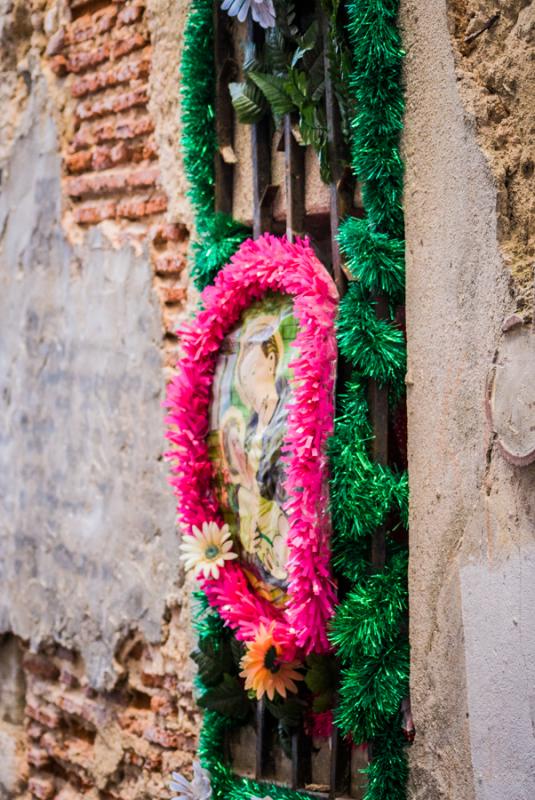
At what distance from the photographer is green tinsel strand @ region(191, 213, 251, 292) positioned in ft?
7.80

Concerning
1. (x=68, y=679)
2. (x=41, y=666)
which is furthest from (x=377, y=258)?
(x=41, y=666)

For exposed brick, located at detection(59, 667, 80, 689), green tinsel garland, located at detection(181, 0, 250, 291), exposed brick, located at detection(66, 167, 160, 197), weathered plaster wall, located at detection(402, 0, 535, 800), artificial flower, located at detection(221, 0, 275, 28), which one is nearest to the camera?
weathered plaster wall, located at detection(402, 0, 535, 800)

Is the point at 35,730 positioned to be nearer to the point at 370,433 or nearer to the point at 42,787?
the point at 42,787

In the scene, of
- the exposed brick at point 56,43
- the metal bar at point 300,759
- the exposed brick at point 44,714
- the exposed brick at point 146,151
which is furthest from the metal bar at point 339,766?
the exposed brick at point 56,43

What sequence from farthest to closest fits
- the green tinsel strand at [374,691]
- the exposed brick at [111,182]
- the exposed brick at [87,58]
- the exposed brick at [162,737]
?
the exposed brick at [87,58] < the exposed brick at [111,182] < the exposed brick at [162,737] < the green tinsel strand at [374,691]

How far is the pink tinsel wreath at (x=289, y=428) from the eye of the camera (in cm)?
204

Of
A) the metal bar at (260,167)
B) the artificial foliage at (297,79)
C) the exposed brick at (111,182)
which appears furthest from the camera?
the exposed brick at (111,182)

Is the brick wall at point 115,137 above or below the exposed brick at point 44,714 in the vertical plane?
above

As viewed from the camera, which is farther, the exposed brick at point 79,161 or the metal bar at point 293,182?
the exposed brick at point 79,161

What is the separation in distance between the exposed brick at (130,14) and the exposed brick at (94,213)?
0.44 m

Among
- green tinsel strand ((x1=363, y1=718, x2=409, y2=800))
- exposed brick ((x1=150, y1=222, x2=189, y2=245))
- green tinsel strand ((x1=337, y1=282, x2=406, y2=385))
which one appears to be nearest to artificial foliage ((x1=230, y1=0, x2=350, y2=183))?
green tinsel strand ((x1=337, y1=282, x2=406, y2=385))

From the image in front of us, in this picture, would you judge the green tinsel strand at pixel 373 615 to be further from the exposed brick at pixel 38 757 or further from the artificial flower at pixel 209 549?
the exposed brick at pixel 38 757

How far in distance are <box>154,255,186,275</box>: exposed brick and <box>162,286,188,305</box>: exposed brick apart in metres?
0.04

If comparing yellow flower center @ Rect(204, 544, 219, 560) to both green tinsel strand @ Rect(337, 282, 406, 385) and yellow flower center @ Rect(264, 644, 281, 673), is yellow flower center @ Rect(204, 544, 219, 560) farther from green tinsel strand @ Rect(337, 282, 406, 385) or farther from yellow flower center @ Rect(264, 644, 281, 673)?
green tinsel strand @ Rect(337, 282, 406, 385)
